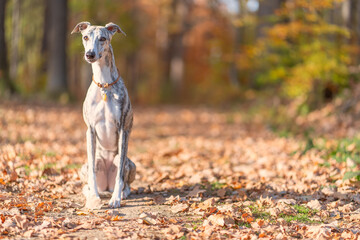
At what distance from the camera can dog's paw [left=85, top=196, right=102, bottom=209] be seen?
5.00 meters

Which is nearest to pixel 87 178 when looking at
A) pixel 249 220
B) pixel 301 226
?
pixel 249 220

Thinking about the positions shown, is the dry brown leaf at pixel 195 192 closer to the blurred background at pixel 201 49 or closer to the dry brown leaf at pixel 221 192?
the dry brown leaf at pixel 221 192

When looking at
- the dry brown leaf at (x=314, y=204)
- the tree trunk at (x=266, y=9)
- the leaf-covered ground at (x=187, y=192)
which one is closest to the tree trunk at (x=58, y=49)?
the leaf-covered ground at (x=187, y=192)

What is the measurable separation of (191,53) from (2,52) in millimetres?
29494

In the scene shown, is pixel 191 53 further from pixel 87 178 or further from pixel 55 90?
pixel 87 178

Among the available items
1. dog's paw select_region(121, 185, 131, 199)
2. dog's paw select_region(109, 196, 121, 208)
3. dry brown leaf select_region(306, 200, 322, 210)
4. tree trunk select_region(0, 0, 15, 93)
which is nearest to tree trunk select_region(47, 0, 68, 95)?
tree trunk select_region(0, 0, 15, 93)

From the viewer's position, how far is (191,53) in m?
43.2

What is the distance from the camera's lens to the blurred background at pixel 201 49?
1320cm

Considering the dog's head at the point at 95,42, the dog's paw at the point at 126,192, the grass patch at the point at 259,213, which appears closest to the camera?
the dog's head at the point at 95,42

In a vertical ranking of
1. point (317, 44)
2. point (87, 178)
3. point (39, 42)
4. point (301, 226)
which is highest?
point (39, 42)

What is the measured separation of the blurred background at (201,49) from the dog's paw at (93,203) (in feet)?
6.93

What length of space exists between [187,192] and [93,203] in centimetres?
152

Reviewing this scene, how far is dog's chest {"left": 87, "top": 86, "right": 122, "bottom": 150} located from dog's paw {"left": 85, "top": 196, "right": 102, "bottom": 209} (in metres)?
0.81

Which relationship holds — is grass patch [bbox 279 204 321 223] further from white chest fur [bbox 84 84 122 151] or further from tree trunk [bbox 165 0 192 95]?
tree trunk [bbox 165 0 192 95]
